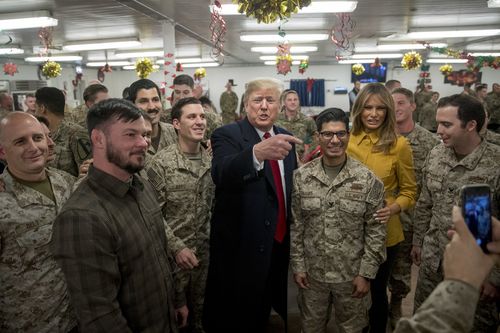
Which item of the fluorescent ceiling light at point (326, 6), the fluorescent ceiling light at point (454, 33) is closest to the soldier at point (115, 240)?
the fluorescent ceiling light at point (326, 6)

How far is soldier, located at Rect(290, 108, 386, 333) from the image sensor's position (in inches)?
81.8

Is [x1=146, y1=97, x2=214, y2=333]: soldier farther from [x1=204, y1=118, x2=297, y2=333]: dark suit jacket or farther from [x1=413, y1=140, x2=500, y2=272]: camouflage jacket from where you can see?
[x1=413, y1=140, x2=500, y2=272]: camouflage jacket

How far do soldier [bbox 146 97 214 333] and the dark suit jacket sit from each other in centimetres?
27

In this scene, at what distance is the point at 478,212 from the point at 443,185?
1.42 metres

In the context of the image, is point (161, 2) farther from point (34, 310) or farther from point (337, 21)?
point (34, 310)

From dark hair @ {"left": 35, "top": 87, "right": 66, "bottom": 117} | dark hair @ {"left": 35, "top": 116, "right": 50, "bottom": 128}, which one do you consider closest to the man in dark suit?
dark hair @ {"left": 35, "top": 116, "right": 50, "bottom": 128}

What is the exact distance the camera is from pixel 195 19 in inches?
264

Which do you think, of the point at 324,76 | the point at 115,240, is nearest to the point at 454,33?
the point at 115,240

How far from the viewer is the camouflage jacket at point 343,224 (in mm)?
2072

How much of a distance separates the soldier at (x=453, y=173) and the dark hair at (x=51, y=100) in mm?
3099

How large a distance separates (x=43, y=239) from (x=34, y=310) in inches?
13.8

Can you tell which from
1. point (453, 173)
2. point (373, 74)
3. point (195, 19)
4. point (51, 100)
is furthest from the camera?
point (373, 74)

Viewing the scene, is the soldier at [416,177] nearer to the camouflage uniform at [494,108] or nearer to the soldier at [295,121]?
the soldier at [295,121]

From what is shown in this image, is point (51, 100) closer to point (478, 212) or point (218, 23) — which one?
point (478, 212)
